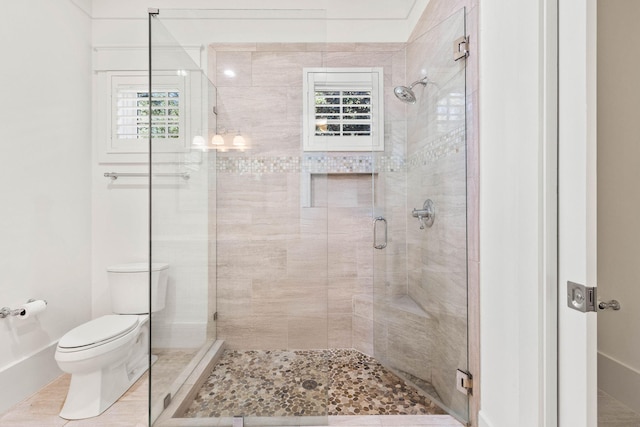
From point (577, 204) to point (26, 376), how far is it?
2854 mm

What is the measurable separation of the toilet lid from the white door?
6.71 feet

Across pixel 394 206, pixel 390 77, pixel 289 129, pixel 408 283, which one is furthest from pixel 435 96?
pixel 408 283

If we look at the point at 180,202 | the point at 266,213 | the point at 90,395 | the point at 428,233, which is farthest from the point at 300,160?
the point at 90,395

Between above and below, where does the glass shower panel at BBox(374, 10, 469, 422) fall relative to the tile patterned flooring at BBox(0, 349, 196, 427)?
above

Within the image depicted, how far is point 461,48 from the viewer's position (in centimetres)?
150

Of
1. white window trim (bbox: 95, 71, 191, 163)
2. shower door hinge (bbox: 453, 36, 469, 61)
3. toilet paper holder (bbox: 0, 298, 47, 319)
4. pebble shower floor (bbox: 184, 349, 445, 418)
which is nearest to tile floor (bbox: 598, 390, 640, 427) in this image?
pebble shower floor (bbox: 184, 349, 445, 418)

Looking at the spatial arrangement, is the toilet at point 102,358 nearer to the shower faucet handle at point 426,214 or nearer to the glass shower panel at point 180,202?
the glass shower panel at point 180,202

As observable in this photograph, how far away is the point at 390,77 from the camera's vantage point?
2141 millimetres

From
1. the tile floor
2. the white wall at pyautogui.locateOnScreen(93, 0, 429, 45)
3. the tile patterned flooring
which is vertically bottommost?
the tile patterned flooring

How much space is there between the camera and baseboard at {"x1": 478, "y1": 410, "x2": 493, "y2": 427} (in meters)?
1.32

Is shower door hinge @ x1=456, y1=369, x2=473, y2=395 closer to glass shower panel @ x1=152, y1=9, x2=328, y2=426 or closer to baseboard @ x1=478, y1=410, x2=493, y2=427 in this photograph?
baseboard @ x1=478, y1=410, x2=493, y2=427

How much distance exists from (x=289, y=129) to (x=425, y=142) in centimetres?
89

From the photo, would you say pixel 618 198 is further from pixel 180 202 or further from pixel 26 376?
pixel 26 376

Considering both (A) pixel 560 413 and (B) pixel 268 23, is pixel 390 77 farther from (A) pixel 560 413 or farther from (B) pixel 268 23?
(A) pixel 560 413
